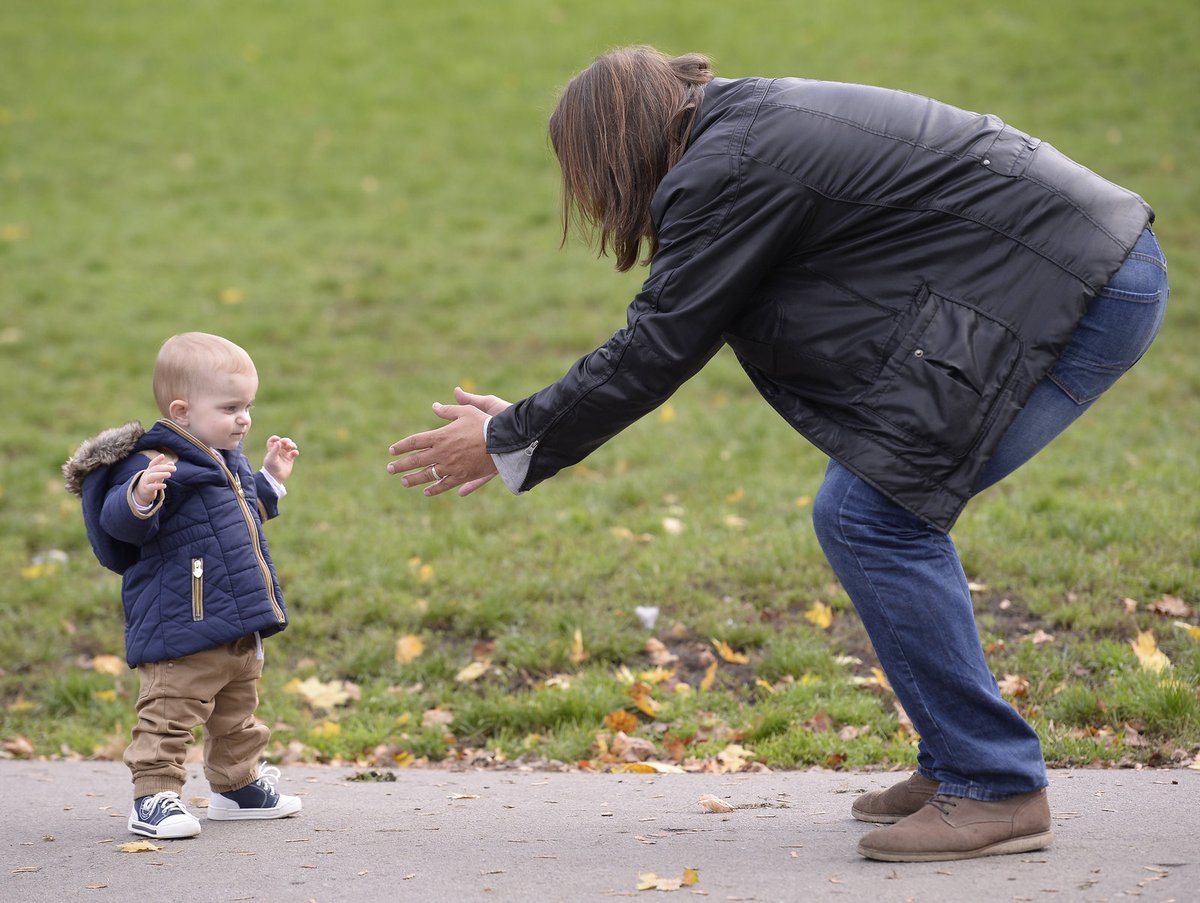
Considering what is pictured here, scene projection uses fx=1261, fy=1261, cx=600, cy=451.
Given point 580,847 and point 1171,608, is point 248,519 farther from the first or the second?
point 1171,608

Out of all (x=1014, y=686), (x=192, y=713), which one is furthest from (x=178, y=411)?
(x=1014, y=686)

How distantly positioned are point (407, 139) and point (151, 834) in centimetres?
1140

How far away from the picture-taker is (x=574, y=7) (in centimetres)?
Result: 1656

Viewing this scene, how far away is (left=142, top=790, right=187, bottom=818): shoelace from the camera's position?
3.46m

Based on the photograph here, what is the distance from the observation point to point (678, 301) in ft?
9.54

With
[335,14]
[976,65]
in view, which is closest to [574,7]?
[335,14]

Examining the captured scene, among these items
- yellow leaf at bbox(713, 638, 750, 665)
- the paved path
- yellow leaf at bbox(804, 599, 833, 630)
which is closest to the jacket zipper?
the paved path

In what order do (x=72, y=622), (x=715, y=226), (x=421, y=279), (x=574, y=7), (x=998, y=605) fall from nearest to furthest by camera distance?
(x=715, y=226), (x=998, y=605), (x=72, y=622), (x=421, y=279), (x=574, y=7)

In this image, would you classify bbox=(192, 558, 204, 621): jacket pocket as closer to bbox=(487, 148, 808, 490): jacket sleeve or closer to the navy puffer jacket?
the navy puffer jacket

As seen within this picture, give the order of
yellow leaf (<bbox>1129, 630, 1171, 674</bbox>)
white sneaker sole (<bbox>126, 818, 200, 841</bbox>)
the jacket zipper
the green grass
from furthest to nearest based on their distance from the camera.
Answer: the green grass
yellow leaf (<bbox>1129, 630, 1171, 674</bbox>)
the jacket zipper
white sneaker sole (<bbox>126, 818, 200, 841</bbox>)

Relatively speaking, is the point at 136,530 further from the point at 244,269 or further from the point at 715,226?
the point at 244,269

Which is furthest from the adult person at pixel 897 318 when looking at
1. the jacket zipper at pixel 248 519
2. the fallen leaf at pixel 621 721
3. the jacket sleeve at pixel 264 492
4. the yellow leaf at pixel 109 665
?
the yellow leaf at pixel 109 665

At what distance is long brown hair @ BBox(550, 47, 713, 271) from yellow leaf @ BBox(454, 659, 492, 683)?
2.45m

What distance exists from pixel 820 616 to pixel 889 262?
8.38ft
